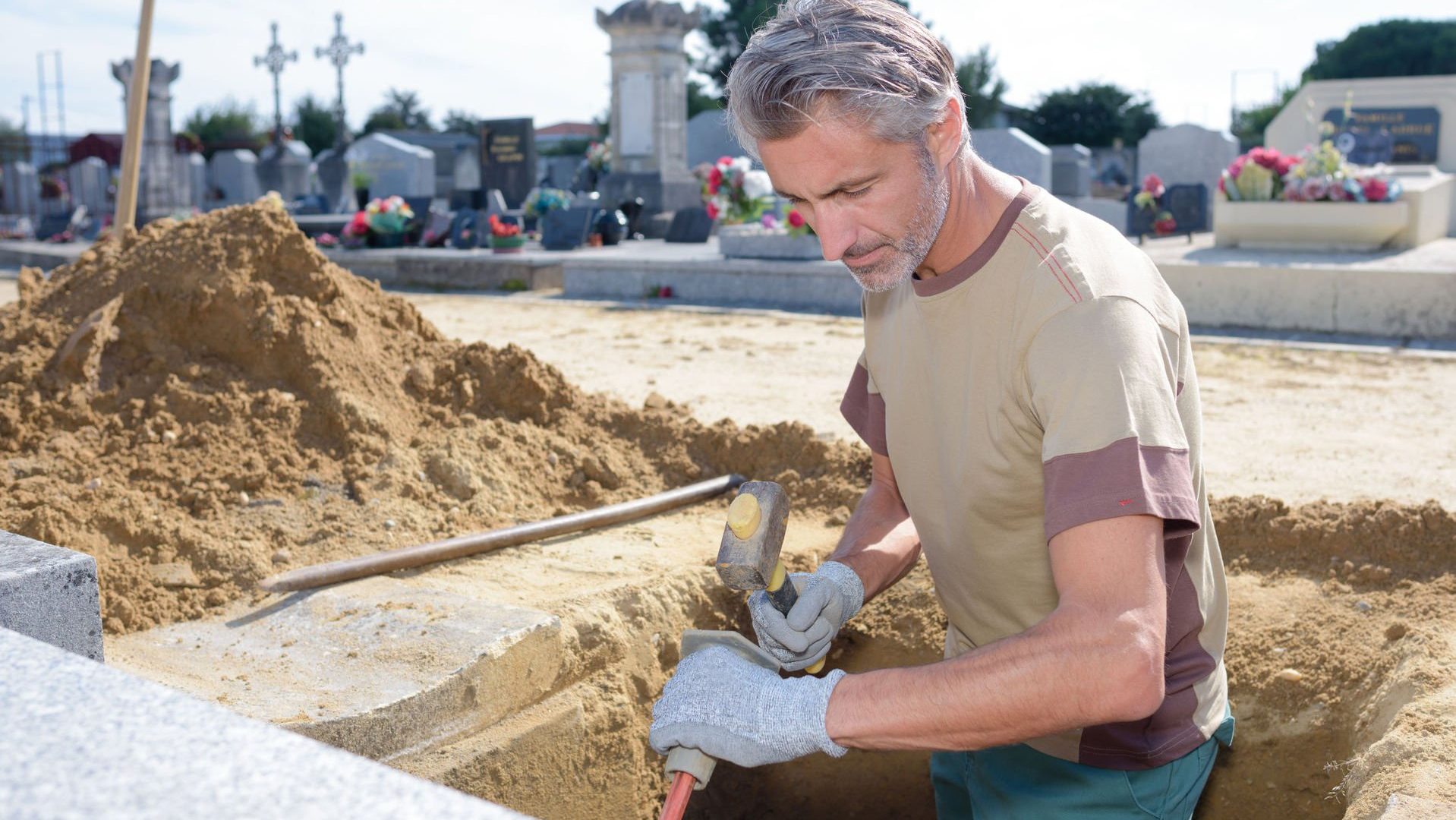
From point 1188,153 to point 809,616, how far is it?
732 inches

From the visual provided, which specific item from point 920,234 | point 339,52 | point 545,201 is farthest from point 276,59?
point 920,234

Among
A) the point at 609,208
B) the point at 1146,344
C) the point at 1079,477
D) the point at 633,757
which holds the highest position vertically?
the point at 609,208

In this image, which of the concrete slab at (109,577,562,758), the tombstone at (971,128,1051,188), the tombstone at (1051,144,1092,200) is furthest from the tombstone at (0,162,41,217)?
the concrete slab at (109,577,562,758)

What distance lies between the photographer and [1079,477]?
150 centimetres

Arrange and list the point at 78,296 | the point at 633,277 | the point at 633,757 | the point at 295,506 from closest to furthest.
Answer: the point at 633,757 < the point at 295,506 < the point at 78,296 < the point at 633,277

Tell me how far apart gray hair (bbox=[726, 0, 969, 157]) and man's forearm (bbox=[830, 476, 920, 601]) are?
90 centimetres

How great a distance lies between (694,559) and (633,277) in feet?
27.0

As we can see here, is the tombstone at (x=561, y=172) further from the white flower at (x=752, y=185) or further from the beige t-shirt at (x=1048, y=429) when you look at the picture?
the beige t-shirt at (x=1048, y=429)

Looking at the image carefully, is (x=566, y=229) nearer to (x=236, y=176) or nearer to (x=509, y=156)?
(x=509, y=156)

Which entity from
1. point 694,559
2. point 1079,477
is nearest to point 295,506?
point 694,559

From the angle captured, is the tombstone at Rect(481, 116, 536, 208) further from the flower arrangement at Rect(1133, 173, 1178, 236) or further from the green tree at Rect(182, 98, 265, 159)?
the green tree at Rect(182, 98, 265, 159)

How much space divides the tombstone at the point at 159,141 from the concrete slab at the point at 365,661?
18755 mm

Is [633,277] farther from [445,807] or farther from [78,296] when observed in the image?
[445,807]

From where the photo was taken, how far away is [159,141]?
19.9 meters
